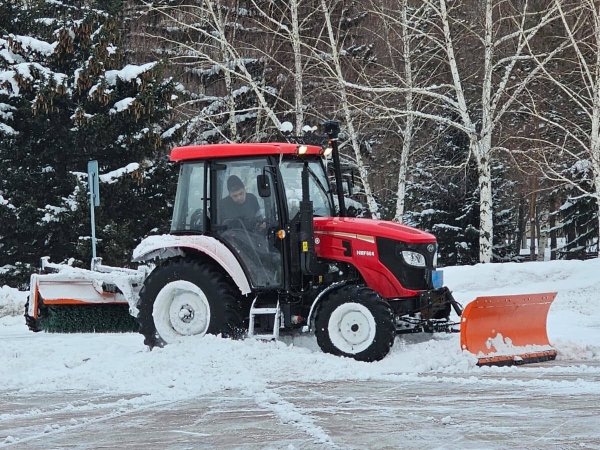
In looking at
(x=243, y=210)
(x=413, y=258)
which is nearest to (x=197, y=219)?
(x=243, y=210)

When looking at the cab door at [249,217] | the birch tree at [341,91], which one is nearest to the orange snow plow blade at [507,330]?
the cab door at [249,217]

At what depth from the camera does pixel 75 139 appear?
21.4 meters

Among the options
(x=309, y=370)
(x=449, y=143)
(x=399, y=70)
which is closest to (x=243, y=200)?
(x=309, y=370)

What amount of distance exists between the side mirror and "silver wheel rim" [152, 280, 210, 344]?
131cm

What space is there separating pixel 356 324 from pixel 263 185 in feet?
5.68

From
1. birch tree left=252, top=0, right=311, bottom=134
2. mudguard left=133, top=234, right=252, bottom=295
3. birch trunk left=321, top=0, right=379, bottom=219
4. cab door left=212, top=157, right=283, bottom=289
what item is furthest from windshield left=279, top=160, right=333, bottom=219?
birch tree left=252, top=0, right=311, bottom=134

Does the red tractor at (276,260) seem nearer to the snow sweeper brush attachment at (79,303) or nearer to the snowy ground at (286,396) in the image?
the snowy ground at (286,396)

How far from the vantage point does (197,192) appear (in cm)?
1057

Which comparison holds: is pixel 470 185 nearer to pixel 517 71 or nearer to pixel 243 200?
pixel 517 71

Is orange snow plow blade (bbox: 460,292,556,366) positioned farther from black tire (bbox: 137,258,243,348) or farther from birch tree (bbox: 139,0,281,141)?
birch tree (bbox: 139,0,281,141)

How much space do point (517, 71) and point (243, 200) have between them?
43.7ft

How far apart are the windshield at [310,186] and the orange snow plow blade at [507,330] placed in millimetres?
2179

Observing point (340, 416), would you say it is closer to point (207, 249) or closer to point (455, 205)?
point (207, 249)

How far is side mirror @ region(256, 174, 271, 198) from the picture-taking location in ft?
32.3
